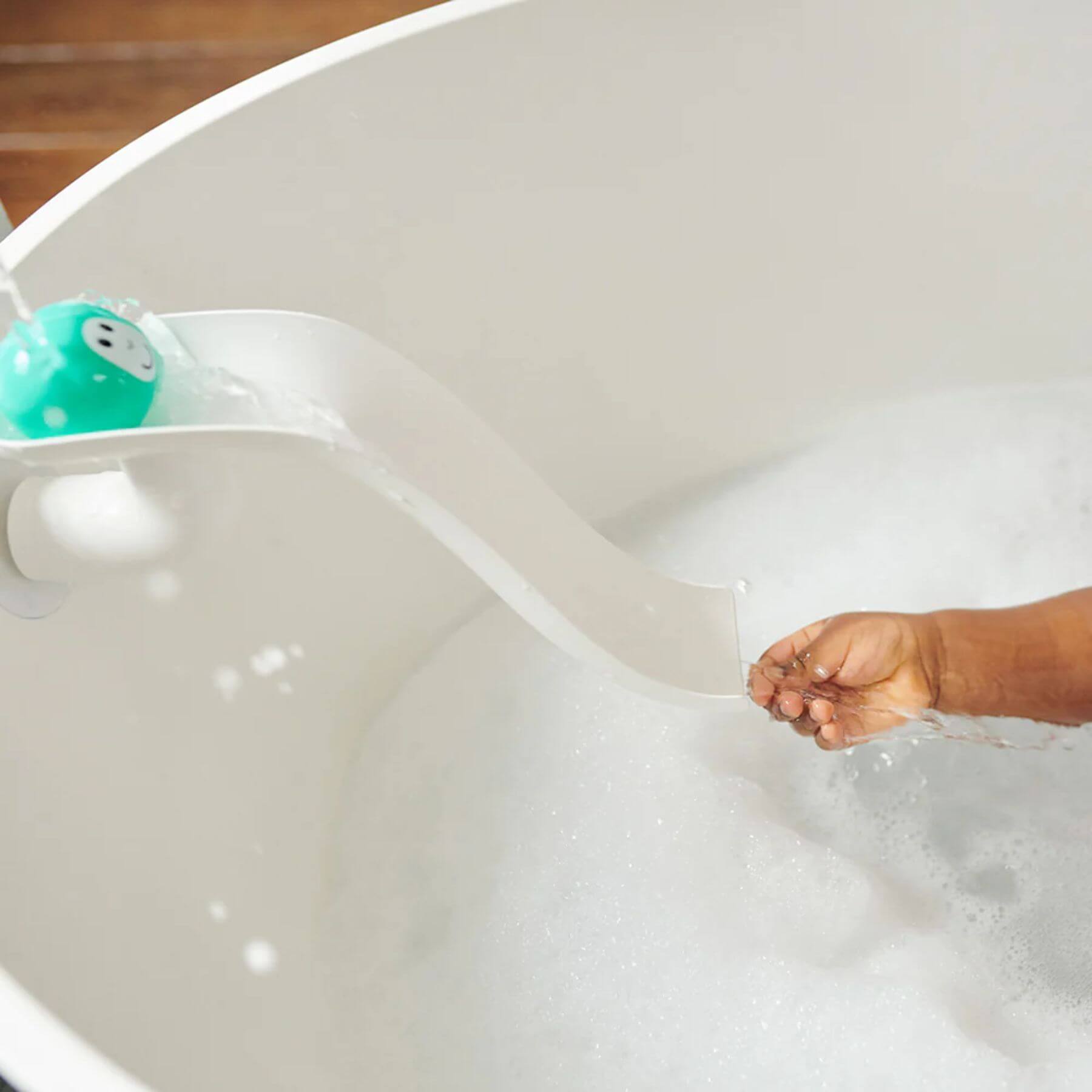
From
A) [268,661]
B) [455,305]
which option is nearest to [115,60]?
[455,305]

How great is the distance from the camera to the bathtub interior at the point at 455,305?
0.67 meters

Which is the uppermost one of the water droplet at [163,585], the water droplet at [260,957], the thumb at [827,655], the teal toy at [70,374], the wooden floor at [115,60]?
the teal toy at [70,374]

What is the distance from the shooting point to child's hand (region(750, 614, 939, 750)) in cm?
81

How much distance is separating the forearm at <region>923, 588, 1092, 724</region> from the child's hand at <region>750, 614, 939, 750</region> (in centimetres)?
1

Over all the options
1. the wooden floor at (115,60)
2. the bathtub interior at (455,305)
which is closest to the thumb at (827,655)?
the bathtub interior at (455,305)

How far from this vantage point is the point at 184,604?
770 mm

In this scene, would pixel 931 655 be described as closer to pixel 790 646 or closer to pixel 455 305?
pixel 790 646

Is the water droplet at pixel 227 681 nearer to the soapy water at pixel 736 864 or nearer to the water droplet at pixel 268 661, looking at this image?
the water droplet at pixel 268 661

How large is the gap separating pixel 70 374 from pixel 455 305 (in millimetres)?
437

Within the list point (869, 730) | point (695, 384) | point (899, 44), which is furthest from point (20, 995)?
point (899, 44)

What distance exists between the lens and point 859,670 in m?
0.82

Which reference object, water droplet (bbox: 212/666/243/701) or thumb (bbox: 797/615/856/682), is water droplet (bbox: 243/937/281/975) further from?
thumb (bbox: 797/615/856/682)

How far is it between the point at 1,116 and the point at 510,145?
2.84 ft

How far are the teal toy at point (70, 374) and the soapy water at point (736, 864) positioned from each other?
16.8 inches
